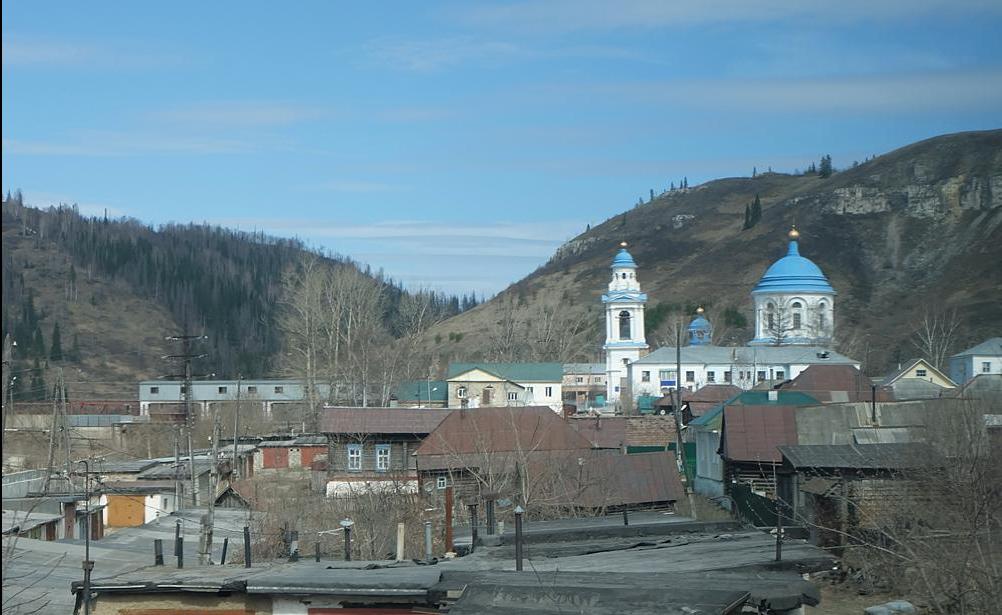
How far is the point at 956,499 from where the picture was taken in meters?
15.4

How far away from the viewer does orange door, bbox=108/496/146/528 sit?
33.6 meters

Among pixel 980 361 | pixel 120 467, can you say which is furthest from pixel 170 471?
pixel 980 361

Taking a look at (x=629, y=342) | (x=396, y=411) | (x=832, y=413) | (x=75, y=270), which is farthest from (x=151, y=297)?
(x=832, y=413)

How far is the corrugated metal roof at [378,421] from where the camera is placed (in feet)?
133

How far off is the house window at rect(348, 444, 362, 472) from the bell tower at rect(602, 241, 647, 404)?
37842mm

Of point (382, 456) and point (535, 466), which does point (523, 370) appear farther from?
point (535, 466)

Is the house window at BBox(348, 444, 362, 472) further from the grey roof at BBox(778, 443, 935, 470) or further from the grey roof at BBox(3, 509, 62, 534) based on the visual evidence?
the grey roof at BBox(778, 443, 935, 470)

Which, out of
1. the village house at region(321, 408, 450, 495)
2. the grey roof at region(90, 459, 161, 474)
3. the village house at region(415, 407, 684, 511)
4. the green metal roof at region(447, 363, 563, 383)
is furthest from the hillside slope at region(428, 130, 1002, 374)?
the village house at region(415, 407, 684, 511)

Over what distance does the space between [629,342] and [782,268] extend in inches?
457

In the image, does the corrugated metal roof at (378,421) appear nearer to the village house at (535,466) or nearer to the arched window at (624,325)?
the village house at (535,466)

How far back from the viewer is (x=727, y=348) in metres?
74.8

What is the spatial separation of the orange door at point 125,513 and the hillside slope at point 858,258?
72.3 meters

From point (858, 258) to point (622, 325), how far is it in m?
67.1

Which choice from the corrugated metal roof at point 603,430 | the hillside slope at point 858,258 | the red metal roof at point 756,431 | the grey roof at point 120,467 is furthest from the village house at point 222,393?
the red metal roof at point 756,431
